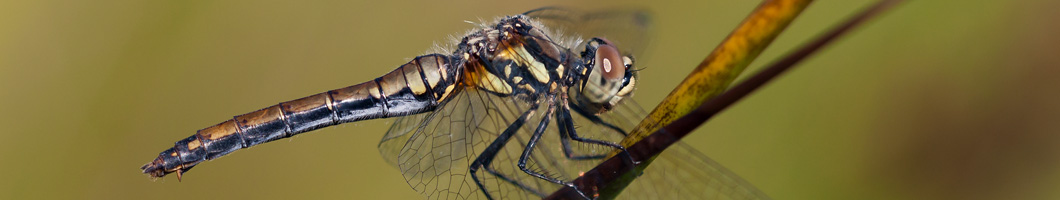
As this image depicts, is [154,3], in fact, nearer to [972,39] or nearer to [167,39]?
[167,39]

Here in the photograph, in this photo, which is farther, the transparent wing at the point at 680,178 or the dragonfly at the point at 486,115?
the dragonfly at the point at 486,115

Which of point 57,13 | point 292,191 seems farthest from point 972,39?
point 57,13

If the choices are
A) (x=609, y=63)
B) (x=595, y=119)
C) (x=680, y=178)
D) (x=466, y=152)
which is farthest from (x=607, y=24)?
(x=680, y=178)

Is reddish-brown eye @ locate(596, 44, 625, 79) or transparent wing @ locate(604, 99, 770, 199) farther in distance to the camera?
reddish-brown eye @ locate(596, 44, 625, 79)

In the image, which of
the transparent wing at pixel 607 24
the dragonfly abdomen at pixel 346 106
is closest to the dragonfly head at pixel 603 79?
the transparent wing at pixel 607 24

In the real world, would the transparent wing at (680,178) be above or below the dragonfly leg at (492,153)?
below

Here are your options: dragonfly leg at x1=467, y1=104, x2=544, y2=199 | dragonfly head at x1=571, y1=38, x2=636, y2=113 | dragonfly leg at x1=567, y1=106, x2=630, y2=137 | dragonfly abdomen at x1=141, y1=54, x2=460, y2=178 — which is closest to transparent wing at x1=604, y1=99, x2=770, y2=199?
dragonfly leg at x1=567, y1=106, x2=630, y2=137

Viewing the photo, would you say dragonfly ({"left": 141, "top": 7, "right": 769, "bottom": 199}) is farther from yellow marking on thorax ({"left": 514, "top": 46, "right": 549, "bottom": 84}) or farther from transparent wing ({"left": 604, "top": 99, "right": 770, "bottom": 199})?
transparent wing ({"left": 604, "top": 99, "right": 770, "bottom": 199})

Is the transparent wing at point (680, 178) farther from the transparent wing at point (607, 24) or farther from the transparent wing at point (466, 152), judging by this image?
the transparent wing at point (607, 24)
